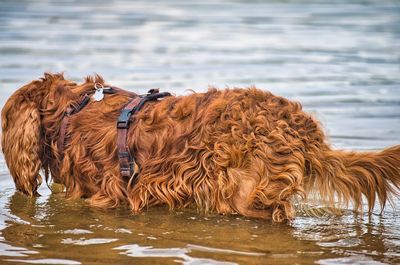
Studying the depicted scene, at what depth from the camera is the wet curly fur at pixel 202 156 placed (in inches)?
240

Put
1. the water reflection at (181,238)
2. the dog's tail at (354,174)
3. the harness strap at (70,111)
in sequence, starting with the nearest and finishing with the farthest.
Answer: the water reflection at (181,238)
the dog's tail at (354,174)
the harness strap at (70,111)

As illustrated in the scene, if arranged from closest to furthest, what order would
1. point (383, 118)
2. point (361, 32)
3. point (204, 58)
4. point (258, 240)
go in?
point (258, 240) < point (383, 118) < point (204, 58) < point (361, 32)

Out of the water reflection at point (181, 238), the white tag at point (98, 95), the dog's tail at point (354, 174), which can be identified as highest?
the white tag at point (98, 95)

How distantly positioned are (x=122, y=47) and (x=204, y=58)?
1991mm

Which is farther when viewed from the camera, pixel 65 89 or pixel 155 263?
pixel 65 89

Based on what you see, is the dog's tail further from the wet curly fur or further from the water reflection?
the water reflection

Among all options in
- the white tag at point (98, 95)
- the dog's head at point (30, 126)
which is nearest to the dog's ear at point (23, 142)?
the dog's head at point (30, 126)

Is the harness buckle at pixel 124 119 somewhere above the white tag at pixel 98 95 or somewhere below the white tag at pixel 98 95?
below

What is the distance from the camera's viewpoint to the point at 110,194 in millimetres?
6645

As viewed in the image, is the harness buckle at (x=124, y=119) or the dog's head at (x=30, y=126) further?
the dog's head at (x=30, y=126)

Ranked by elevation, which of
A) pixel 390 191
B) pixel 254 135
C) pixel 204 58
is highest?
pixel 204 58

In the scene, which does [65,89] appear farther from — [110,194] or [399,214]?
[399,214]

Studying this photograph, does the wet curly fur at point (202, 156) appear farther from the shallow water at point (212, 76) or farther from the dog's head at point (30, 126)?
the shallow water at point (212, 76)

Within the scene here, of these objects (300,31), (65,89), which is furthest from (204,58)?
(65,89)
